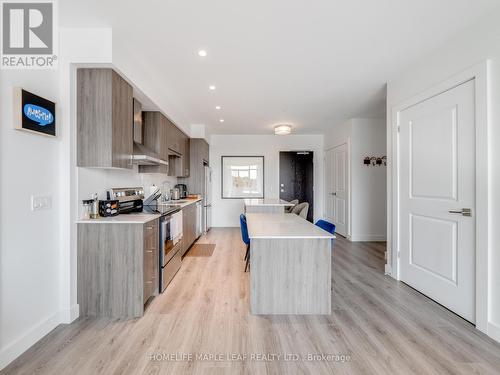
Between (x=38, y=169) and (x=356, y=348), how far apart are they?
9.29ft

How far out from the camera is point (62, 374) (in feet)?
5.04

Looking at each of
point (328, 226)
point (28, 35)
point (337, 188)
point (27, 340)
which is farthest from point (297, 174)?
point (27, 340)

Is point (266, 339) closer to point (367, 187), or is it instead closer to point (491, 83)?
point (491, 83)

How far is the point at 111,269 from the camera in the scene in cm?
219

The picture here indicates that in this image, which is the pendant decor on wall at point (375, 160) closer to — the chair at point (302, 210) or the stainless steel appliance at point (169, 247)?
the chair at point (302, 210)

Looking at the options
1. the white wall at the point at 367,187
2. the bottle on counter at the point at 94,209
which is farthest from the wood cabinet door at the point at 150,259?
the white wall at the point at 367,187

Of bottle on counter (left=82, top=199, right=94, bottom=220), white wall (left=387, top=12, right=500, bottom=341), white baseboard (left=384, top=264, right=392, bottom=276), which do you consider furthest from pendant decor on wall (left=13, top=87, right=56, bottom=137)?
white baseboard (left=384, top=264, right=392, bottom=276)

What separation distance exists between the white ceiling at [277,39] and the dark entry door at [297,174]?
2.96 metres

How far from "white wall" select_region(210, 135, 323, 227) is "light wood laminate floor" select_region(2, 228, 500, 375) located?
4067 millimetres

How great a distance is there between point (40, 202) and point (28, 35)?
1.37m

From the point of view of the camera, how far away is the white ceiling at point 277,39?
6.20 feet

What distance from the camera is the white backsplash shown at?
2.29m

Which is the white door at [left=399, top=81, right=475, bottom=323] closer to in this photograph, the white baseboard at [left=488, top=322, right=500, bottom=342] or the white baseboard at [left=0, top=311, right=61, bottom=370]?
the white baseboard at [left=488, top=322, right=500, bottom=342]

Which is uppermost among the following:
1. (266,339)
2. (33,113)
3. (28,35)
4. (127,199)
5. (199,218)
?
(28,35)
